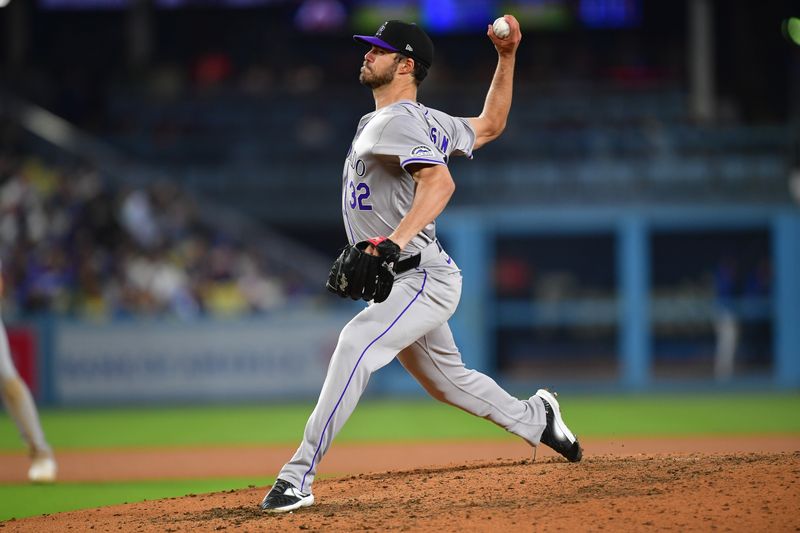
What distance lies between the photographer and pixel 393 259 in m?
4.63

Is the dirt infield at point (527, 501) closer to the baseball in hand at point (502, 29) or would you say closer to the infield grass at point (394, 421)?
the baseball in hand at point (502, 29)

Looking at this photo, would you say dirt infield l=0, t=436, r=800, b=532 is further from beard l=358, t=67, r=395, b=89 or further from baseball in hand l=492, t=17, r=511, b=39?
baseball in hand l=492, t=17, r=511, b=39

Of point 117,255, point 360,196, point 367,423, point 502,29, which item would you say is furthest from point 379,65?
point 117,255

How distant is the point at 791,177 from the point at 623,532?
13583 mm

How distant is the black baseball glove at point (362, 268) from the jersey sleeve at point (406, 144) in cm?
38

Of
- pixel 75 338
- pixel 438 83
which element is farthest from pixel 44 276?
pixel 438 83

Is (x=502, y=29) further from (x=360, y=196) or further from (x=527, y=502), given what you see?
(x=527, y=502)

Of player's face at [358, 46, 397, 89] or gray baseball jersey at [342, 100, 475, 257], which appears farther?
player's face at [358, 46, 397, 89]

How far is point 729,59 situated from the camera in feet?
76.2

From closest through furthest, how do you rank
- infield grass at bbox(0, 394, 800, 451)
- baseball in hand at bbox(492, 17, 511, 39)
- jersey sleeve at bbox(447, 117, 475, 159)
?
jersey sleeve at bbox(447, 117, 475, 159) < baseball in hand at bbox(492, 17, 511, 39) < infield grass at bbox(0, 394, 800, 451)

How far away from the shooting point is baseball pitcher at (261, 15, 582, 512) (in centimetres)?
470

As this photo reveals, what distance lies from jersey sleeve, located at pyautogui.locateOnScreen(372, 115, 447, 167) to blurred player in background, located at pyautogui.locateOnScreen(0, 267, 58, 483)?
3.43 m

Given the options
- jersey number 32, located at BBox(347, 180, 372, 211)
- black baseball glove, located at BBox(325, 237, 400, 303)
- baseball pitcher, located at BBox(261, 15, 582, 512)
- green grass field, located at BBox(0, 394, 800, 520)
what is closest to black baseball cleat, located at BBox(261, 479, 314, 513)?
baseball pitcher, located at BBox(261, 15, 582, 512)

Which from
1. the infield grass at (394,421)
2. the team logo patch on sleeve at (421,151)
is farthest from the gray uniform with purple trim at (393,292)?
the infield grass at (394,421)
